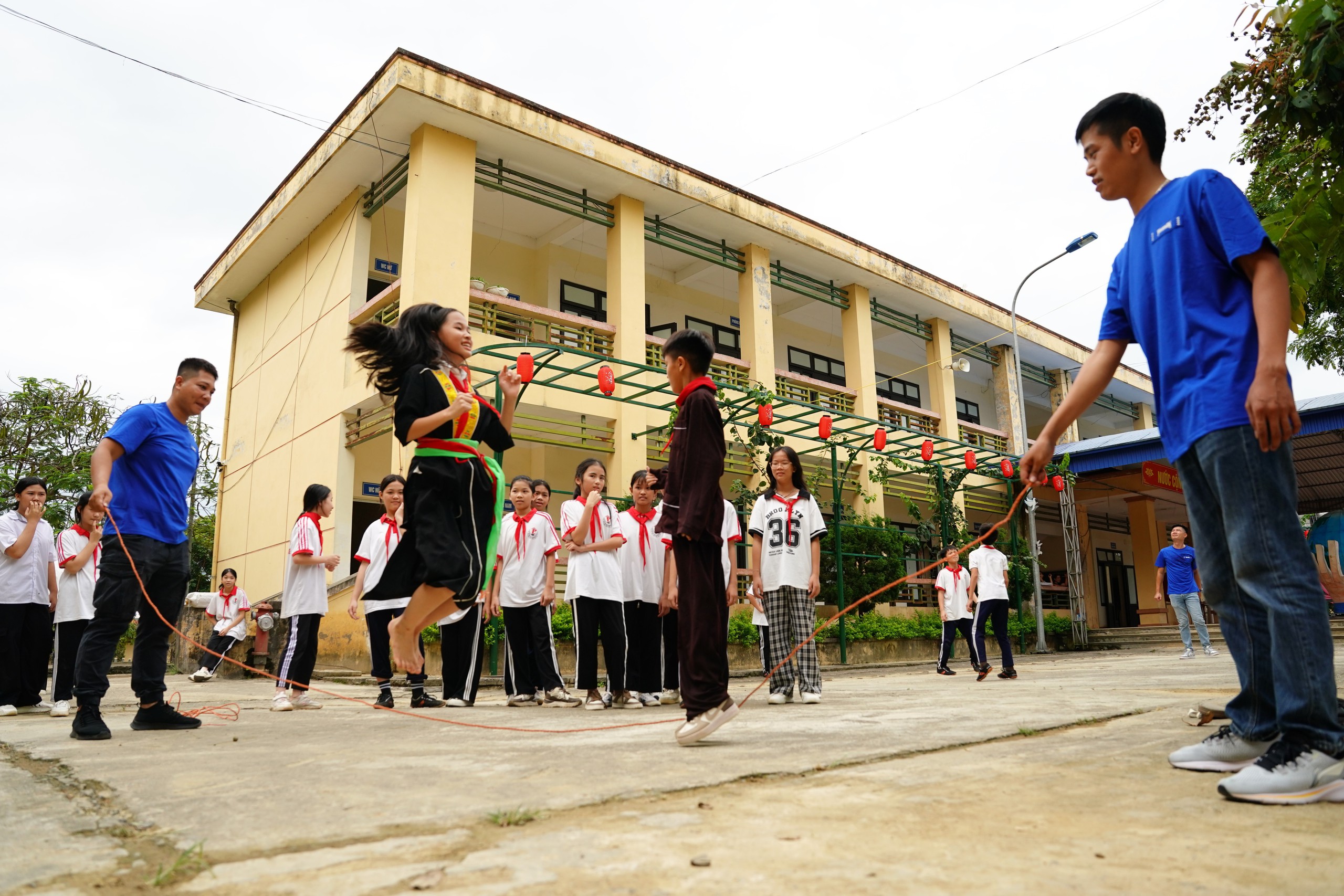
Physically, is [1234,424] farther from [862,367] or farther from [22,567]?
[862,367]

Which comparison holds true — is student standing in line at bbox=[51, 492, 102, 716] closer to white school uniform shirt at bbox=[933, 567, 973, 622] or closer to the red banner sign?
white school uniform shirt at bbox=[933, 567, 973, 622]

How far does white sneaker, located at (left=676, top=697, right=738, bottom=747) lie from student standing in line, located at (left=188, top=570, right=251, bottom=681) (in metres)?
9.90

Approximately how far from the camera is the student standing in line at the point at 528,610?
20.9ft

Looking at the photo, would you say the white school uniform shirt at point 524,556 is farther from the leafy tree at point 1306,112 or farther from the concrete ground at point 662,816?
the leafy tree at point 1306,112

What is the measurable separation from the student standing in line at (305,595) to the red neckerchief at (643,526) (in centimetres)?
222

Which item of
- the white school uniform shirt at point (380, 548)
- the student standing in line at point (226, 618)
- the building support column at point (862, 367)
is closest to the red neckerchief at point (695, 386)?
the white school uniform shirt at point (380, 548)

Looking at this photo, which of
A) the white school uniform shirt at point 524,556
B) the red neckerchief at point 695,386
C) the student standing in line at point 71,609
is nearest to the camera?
the red neckerchief at point 695,386

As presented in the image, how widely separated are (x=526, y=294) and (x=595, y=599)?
1079cm

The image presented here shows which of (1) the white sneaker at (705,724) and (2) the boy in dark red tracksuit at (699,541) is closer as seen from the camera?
(1) the white sneaker at (705,724)

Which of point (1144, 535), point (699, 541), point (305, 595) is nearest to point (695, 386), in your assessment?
point (699, 541)

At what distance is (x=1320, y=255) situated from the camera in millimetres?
3100

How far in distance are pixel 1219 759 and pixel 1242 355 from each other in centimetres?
113

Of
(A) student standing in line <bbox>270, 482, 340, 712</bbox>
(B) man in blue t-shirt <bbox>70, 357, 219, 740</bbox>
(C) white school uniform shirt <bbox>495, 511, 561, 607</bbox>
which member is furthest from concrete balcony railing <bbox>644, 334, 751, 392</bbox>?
(B) man in blue t-shirt <bbox>70, 357, 219, 740</bbox>

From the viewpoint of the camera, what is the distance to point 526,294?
16.0m
